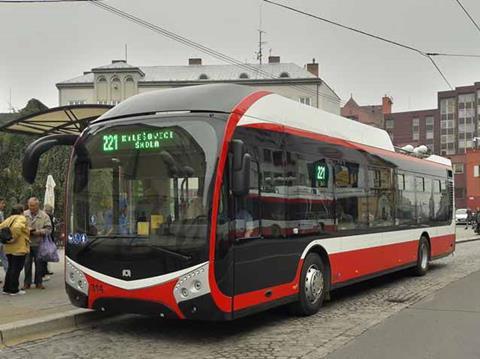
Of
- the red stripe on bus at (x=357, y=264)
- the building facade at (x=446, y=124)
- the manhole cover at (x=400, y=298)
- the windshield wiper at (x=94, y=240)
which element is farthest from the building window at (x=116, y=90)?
the building facade at (x=446, y=124)

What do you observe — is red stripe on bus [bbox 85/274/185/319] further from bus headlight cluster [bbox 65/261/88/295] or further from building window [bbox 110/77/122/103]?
building window [bbox 110/77/122/103]

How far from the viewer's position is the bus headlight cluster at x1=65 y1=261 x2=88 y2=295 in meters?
7.73

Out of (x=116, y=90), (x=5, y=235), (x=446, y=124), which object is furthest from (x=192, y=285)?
(x=446, y=124)

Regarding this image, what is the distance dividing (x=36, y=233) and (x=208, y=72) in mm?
54886

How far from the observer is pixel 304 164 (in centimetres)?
893

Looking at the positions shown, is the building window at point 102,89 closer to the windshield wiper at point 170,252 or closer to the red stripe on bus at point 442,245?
the red stripe on bus at point 442,245

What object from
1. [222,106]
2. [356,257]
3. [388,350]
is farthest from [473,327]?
[222,106]

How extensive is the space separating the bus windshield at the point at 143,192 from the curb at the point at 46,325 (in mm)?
972

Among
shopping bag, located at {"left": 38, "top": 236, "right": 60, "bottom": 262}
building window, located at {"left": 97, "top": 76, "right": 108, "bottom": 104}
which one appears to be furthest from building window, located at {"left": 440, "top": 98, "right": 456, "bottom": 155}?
shopping bag, located at {"left": 38, "top": 236, "right": 60, "bottom": 262}

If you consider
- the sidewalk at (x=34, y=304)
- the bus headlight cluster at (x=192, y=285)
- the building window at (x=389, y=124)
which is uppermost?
the building window at (x=389, y=124)

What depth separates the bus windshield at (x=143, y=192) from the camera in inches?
279

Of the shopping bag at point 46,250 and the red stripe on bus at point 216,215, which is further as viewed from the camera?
the shopping bag at point 46,250

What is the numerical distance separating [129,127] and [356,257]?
493cm

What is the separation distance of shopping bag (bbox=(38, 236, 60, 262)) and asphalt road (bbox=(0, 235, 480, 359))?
2.38 m
